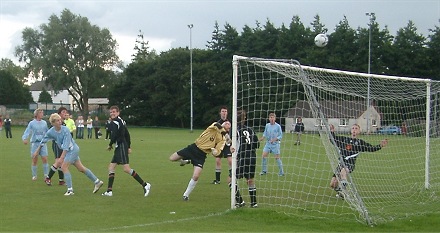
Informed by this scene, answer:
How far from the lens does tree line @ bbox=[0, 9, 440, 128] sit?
223ft

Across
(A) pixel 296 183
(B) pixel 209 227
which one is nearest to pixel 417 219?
(B) pixel 209 227

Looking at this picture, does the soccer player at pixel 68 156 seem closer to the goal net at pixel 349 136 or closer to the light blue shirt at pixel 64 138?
the light blue shirt at pixel 64 138

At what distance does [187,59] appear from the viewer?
77.1 m

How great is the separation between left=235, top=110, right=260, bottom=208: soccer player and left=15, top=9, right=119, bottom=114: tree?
65.9 m

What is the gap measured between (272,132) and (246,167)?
22.7 ft

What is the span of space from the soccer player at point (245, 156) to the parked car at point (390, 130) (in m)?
7.29

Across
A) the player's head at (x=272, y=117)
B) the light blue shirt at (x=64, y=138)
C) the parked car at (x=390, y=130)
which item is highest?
the player's head at (x=272, y=117)

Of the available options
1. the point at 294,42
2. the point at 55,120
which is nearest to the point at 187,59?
the point at 294,42

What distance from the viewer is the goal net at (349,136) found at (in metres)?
10.8

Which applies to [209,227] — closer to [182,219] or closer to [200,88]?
[182,219]

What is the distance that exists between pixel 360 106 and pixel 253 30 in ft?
190

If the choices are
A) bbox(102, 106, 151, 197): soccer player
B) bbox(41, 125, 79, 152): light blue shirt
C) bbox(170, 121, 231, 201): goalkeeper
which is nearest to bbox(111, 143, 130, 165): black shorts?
bbox(102, 106, 151, 197): soccer player

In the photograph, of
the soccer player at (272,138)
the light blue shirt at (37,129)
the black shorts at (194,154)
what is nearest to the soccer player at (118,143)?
the black shorts at (194,154)

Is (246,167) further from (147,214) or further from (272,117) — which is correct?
(272,117)
